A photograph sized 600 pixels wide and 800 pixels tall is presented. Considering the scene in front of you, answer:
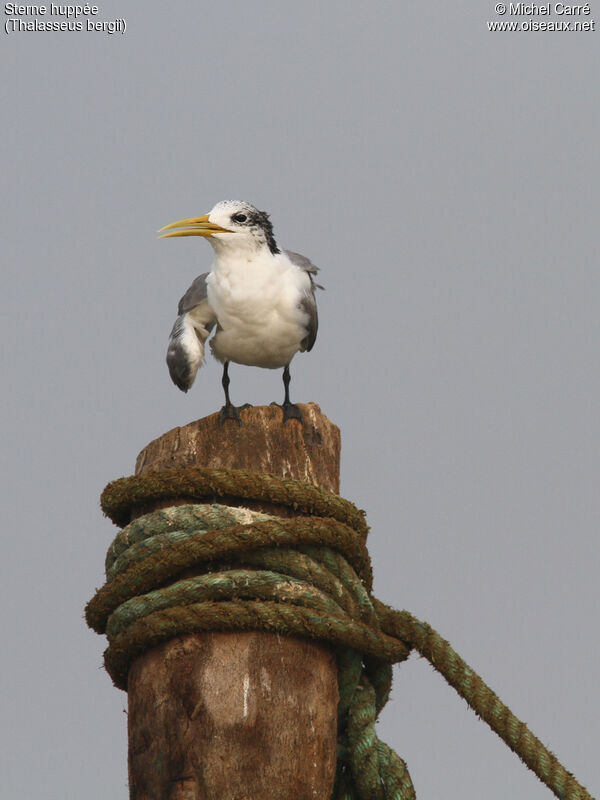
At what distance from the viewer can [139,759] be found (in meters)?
3.62

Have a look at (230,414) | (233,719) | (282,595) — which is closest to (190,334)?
(230,414)

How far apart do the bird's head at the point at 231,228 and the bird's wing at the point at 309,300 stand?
254 mm

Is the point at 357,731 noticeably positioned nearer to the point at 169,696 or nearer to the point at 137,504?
the point at 169,696

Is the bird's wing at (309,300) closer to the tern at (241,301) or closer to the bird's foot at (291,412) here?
the tern at (241,301)

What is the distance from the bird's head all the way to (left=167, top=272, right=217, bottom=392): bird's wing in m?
0.29

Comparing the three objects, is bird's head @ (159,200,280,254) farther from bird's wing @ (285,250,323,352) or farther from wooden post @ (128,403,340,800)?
wooden post @ (128,403,340,800)

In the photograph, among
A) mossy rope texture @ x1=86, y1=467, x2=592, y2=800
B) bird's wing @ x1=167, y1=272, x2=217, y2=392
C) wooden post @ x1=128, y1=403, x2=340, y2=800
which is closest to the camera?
wooden post @ x1=128, y1=403, x2=340, y2=800

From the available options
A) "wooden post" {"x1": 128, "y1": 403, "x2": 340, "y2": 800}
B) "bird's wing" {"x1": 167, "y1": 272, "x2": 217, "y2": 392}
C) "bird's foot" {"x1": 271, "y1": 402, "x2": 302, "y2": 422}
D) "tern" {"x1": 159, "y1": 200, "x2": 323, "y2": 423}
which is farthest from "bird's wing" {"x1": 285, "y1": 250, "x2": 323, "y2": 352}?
"wooden post" {"x1": 128, "y1": 403, "x2": 340, "y2": 800}

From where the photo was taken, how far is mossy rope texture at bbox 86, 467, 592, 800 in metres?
3.70

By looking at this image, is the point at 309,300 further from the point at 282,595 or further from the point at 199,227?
the point at 282,595

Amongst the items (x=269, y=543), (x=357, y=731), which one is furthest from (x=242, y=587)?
(x=357, y=731)

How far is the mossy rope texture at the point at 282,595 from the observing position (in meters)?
3.70

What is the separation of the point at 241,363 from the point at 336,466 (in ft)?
9.13

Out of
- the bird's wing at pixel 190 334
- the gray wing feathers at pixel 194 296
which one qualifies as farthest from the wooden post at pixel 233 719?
the gray wing feathers at pixel 194 296
